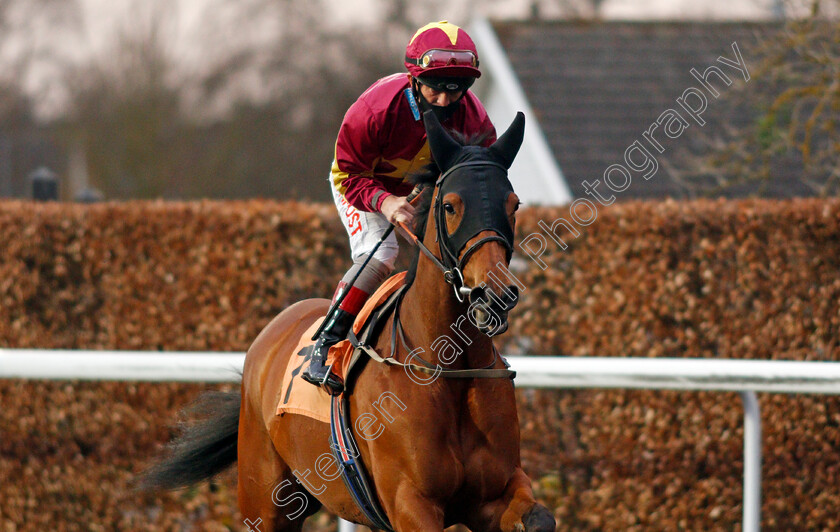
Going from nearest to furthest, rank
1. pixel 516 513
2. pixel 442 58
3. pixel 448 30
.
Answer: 1. pixel 516 513
2. pixel 442 58
3. pixel 448 30

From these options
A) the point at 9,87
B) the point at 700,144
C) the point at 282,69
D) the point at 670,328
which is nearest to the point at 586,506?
the point at 670,328

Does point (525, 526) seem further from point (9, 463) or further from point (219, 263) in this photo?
point (9, 463)

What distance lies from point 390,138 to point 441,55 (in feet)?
1.43

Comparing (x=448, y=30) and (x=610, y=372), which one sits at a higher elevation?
(x=448, y=30)

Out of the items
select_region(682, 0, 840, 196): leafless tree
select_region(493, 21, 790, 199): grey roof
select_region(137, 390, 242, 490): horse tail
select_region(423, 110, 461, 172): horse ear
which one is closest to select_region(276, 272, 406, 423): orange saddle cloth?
select_region(423, 110, 461, 172): horse ear

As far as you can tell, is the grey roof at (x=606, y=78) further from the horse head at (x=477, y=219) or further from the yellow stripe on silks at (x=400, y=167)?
the horse head at (x=477, y=219)

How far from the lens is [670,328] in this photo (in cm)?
540

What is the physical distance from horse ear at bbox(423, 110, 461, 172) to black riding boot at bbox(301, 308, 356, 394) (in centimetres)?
82

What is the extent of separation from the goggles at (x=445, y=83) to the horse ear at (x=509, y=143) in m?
0.32

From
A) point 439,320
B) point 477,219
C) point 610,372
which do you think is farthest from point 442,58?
point 610,372

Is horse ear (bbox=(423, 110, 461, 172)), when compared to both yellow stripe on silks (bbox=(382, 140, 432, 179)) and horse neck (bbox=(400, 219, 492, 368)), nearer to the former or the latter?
horse neck (bbox=(400, 219, 492, 368))

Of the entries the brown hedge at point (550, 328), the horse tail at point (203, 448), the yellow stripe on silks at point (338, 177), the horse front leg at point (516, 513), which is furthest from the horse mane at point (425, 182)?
the brown hedge at point (550, 328)

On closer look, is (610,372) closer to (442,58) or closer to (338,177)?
(338,177)

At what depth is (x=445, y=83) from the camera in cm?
321
